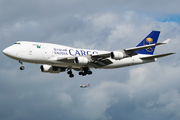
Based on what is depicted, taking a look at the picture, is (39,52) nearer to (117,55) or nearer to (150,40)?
(117,55)

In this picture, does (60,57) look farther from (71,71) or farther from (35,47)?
(71,71)

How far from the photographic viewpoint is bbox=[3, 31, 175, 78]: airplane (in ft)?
149

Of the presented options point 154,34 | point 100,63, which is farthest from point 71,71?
point 154,34

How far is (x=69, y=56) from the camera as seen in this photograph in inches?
1924

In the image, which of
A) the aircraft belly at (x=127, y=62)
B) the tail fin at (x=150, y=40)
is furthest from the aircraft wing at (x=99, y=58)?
the tail fin at (x=150, y=40)

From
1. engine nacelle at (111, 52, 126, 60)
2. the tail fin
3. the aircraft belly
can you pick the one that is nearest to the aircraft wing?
engine nacelle at (111, 52, 126, 60)

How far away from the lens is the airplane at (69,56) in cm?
4550

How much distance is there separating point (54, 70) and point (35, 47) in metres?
9.14

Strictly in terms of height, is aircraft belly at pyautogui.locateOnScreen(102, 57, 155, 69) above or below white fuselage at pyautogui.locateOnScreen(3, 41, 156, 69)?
below

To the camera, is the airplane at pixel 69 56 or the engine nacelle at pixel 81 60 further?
the engine nacelle at pixel 81 60

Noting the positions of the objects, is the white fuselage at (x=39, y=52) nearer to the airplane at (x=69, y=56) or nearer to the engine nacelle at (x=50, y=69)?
the airplane at (x=69, y=56)

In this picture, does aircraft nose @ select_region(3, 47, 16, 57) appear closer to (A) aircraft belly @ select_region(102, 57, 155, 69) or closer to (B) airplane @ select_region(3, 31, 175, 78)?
(B) airplane @ select_region(3, 31, 175, 78)

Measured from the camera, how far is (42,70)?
54312 mm

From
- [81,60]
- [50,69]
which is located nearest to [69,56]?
[81,60]
